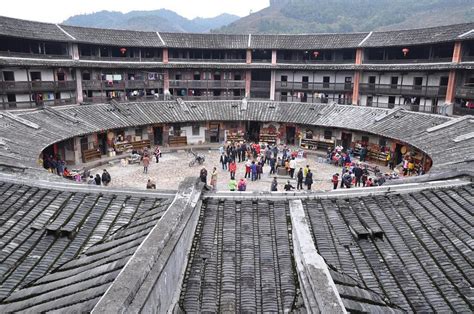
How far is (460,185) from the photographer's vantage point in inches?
447

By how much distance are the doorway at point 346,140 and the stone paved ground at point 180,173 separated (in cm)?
368

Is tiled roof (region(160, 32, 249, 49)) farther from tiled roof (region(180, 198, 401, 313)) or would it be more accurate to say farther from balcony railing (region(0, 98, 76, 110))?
tiled roof (region(180, 198, 401, 313))

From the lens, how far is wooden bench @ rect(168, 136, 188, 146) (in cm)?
3966

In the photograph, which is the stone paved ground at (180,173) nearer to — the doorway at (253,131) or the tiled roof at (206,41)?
the doorway at (253,131)

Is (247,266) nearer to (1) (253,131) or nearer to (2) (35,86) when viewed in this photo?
(2) (35,86)

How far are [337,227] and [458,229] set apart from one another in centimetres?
298

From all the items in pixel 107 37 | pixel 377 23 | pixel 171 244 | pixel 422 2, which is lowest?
pixel 171 244

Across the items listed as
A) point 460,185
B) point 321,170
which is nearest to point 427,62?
point 321,170

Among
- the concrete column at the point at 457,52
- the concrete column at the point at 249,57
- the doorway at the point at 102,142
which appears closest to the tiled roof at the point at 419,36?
the concrete column at the point at 457,52

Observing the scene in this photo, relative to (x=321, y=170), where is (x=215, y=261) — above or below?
above

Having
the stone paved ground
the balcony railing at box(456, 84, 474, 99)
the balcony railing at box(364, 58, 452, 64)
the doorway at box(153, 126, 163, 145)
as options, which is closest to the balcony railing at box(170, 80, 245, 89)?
the doorway at box(153, 126, 163, 145)

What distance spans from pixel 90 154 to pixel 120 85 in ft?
38.2

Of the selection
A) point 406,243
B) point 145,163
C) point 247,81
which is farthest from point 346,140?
point 406,243

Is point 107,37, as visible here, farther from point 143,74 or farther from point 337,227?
point 337,227
